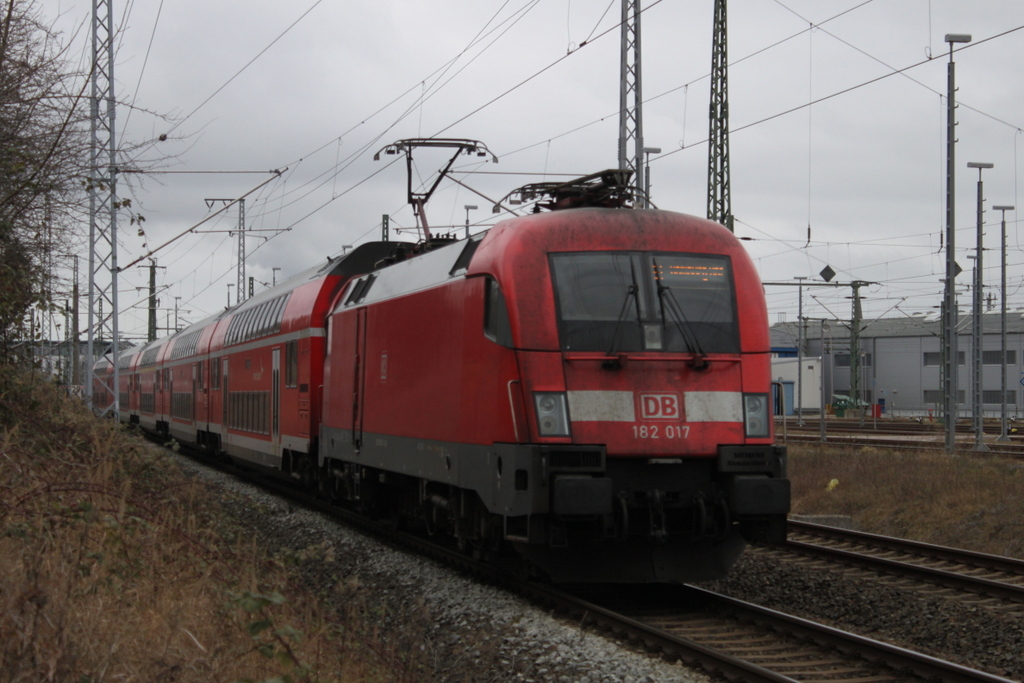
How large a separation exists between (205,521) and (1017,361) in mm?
58195

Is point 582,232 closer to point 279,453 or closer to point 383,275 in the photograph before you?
point 383,275

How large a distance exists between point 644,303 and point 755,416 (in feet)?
4.40

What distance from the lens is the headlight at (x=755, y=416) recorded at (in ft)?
29.4

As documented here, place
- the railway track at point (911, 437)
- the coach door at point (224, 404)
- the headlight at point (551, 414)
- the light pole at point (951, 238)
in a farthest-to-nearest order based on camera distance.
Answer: the railway track at point (911, 437)
the coach door at point (224, 404)
the light pole at point (951, 238)
the headlight at point (551, 414)

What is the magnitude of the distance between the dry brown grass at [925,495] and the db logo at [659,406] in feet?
21.1

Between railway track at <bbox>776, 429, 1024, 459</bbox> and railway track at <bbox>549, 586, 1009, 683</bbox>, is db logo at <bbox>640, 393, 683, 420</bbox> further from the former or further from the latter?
railway track at <bbox>776, 429, 1024, 459</bbox>

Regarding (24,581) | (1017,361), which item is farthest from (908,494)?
(1017,361)

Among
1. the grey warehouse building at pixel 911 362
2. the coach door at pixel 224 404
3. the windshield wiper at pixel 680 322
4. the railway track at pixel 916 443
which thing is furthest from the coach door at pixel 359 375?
the grey warehouse building at pixel 911 362

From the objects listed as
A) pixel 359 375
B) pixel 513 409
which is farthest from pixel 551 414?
pixel 359 375

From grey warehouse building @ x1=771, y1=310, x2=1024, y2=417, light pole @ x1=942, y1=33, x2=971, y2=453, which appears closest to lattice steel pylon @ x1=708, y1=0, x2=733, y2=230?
light pole @ x1=942, y1=33, x2=971, y2=453

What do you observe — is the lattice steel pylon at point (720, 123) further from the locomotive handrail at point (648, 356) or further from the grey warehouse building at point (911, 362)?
the grey warehouse building at point (911, 362)

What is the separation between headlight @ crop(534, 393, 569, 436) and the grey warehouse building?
51.9 meters

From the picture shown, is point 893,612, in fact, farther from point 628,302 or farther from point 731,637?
point 628,302

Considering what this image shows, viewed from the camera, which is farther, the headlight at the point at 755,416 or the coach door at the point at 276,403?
the coach door at the point at 276,403
